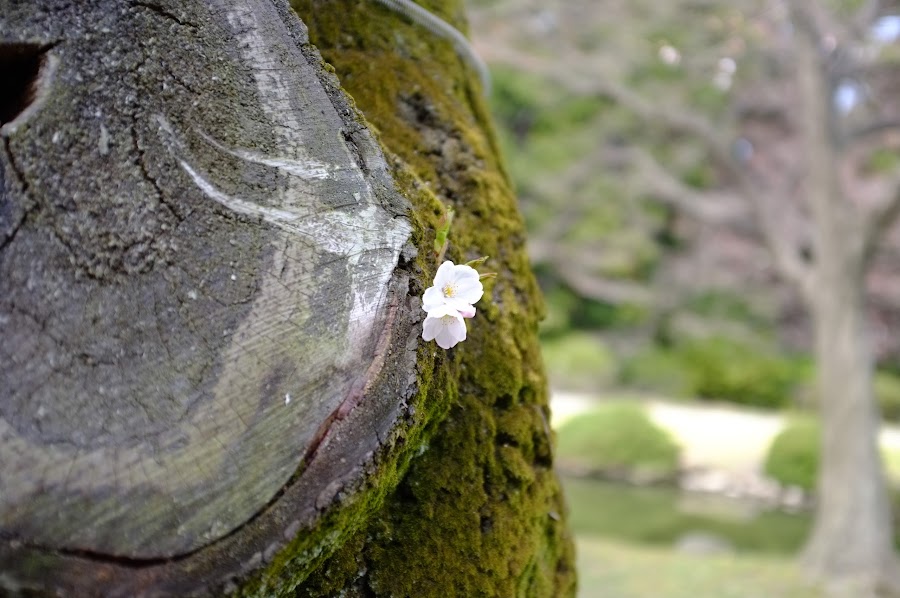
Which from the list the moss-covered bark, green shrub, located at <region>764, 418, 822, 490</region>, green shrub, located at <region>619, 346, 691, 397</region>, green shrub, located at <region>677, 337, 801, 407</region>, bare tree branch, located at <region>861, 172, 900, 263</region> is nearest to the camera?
the moss-covered bark

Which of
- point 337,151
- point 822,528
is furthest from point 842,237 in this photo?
point 337,151

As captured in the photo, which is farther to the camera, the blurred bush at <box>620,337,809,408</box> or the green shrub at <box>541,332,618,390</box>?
the green shrub at <box>541,332,618,390</box>

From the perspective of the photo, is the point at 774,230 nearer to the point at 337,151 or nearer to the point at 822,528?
the point at 822,528

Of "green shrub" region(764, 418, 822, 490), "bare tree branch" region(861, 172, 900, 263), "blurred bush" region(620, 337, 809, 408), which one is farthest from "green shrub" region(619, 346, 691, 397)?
"bare tree branch" region(861, 172, 900, 263)

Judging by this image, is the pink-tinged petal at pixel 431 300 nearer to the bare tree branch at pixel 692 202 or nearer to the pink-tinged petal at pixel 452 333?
the pink-tinged petal at pixel 452 333

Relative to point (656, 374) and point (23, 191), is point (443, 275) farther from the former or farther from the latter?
point (656, 374)

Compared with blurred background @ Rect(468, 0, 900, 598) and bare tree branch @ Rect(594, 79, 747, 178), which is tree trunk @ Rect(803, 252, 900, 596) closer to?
blurred background @ Rect(468, 0, 900, 598)

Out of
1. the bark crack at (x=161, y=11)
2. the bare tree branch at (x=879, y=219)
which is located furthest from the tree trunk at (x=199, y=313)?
the bare tree branch at (x=879, y=219)
